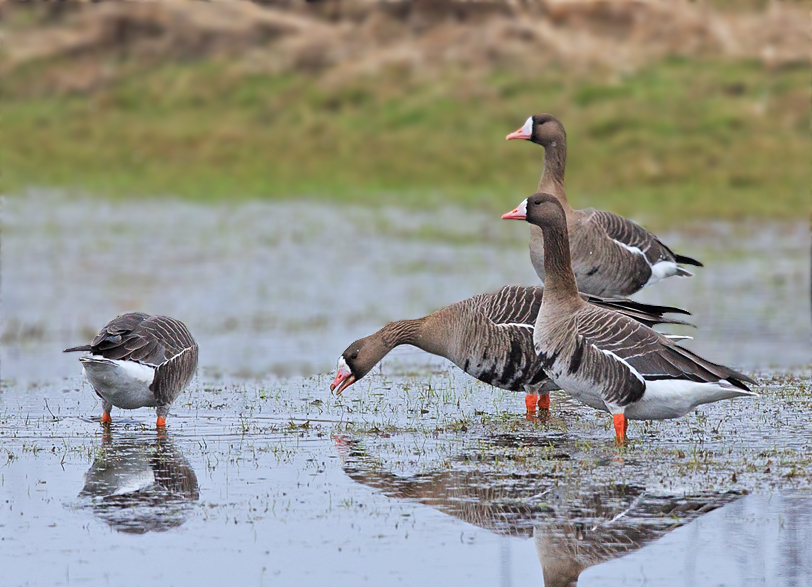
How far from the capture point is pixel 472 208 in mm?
30219

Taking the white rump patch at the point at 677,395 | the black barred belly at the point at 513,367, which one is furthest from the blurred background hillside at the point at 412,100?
the white rump patch at the point at 677,395

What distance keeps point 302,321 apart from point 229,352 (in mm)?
2392

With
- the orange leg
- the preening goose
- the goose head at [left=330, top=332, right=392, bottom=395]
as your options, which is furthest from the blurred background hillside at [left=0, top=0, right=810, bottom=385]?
the orange leg

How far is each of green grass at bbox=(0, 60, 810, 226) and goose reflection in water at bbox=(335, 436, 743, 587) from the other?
20.4 meters

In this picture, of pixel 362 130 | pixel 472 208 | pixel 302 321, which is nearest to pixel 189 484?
pixel 302 321

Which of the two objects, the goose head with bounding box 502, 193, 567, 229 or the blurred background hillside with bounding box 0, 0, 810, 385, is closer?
the goose head with bounding box 502, 193, 567, 229

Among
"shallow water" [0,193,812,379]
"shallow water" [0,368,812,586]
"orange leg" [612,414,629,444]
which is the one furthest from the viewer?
"shallow water" [0,193,812,379]

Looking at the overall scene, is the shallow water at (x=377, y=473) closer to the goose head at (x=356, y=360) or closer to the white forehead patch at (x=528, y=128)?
the goose head at (x=356, y=360)

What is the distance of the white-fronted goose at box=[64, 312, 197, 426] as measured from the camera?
10.0m

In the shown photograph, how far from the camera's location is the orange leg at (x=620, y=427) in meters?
9.38

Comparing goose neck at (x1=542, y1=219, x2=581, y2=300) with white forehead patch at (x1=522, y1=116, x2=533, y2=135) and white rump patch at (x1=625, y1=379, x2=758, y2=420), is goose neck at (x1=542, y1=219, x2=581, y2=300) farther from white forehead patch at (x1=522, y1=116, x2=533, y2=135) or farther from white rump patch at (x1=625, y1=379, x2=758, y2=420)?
white forehead patch at (x1=522, y1=116, x2=533, y2=135)

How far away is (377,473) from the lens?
867cm

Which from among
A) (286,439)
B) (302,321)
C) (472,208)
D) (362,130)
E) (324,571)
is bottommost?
(324,571)

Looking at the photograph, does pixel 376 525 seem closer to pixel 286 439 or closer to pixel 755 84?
pixel 286 439
